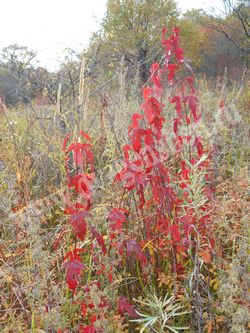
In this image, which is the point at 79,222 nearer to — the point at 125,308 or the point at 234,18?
the point at 125,308

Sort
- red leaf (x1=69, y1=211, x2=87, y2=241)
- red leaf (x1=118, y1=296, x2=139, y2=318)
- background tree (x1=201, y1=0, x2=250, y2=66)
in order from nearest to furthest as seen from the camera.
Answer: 1. red leaf (x1=69, y1=211, x2=87, y2=241)
2. red leaf (x1=118, y1=296, x2=139, y2=318)
3. background tree (x1=201, y1=0, x2=250, y2=66)

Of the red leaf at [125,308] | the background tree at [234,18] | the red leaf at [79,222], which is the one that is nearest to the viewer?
the red leaf at [79,222]

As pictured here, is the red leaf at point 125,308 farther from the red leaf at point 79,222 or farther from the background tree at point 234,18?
the background tree at point 234,18

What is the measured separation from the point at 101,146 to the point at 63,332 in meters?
2.37

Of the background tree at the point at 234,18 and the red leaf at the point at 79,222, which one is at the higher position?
the background tree at the point at 234,18

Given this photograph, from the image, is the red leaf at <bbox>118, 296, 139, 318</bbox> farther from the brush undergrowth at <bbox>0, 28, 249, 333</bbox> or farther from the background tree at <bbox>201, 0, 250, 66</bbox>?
the background tree at <bbox>201, 0, 250, 66</bbox>

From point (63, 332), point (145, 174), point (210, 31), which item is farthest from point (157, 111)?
point (210, 31)

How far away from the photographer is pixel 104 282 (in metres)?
1.76

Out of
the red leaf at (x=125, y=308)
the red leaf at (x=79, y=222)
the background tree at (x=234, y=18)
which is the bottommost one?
the red leaf at (x=125, y=308)

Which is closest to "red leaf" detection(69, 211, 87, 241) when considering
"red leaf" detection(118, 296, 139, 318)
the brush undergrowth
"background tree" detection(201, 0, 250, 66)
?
the brush undergrowth

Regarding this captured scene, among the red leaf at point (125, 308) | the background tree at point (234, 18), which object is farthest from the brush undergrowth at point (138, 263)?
the background tree at point (234, 18)

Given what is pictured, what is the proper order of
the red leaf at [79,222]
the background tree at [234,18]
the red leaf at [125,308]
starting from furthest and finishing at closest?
1. the background tree at [234,18]
2. the red leaf at [125,308]
3. the red leaf at [79,222]

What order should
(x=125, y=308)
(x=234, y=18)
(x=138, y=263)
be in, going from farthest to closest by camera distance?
(x=234, y=18) → (x=138, y=263) → (x=125, y=308)

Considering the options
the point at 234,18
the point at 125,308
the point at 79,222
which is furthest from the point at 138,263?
the point at 234,18
